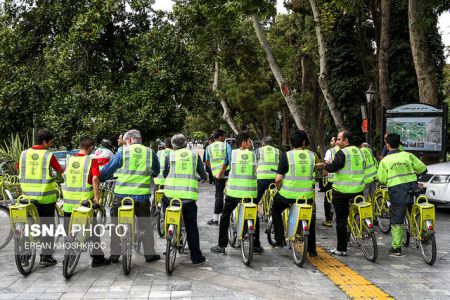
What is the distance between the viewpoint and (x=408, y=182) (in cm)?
699

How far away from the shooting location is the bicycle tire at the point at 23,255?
19.3 feet

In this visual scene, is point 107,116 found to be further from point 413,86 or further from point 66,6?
point 413,86

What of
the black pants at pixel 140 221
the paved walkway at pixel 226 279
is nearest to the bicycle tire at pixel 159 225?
the paved walkway at pixel 226 279

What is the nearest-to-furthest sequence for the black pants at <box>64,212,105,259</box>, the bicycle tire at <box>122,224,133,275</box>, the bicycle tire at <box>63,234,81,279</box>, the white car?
1. the bicycle tire at <box>63,234,81,279</box>
2. the bicycle tire at <box>122,224,133,275</box>
3. the black pants at <box>64,212,105,259</box>
4. the white car

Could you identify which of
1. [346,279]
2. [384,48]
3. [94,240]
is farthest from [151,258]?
[384,48]

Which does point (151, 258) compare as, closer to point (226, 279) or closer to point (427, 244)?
point (226, 279)

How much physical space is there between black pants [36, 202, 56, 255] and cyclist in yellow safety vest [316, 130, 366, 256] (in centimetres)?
382

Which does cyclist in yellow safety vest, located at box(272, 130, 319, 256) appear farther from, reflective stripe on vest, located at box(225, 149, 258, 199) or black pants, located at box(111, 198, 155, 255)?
black pants, located at box(111, 198, 155, 255)

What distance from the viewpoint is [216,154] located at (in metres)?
9.31

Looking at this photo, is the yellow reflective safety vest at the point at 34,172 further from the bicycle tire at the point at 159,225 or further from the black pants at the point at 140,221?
the bicycle tire at the point at 159,225

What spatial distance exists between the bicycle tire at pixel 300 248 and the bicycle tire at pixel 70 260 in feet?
9.44

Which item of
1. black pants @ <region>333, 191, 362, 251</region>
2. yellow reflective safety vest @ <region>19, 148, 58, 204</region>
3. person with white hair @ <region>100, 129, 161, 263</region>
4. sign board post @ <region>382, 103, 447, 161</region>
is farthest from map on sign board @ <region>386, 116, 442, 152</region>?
yellow reflective safety vest @ <region>19, 148, 58, 204</region>

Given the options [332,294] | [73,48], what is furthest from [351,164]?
[73,48]

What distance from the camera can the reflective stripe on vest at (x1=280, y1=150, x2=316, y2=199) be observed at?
674 centimetres
